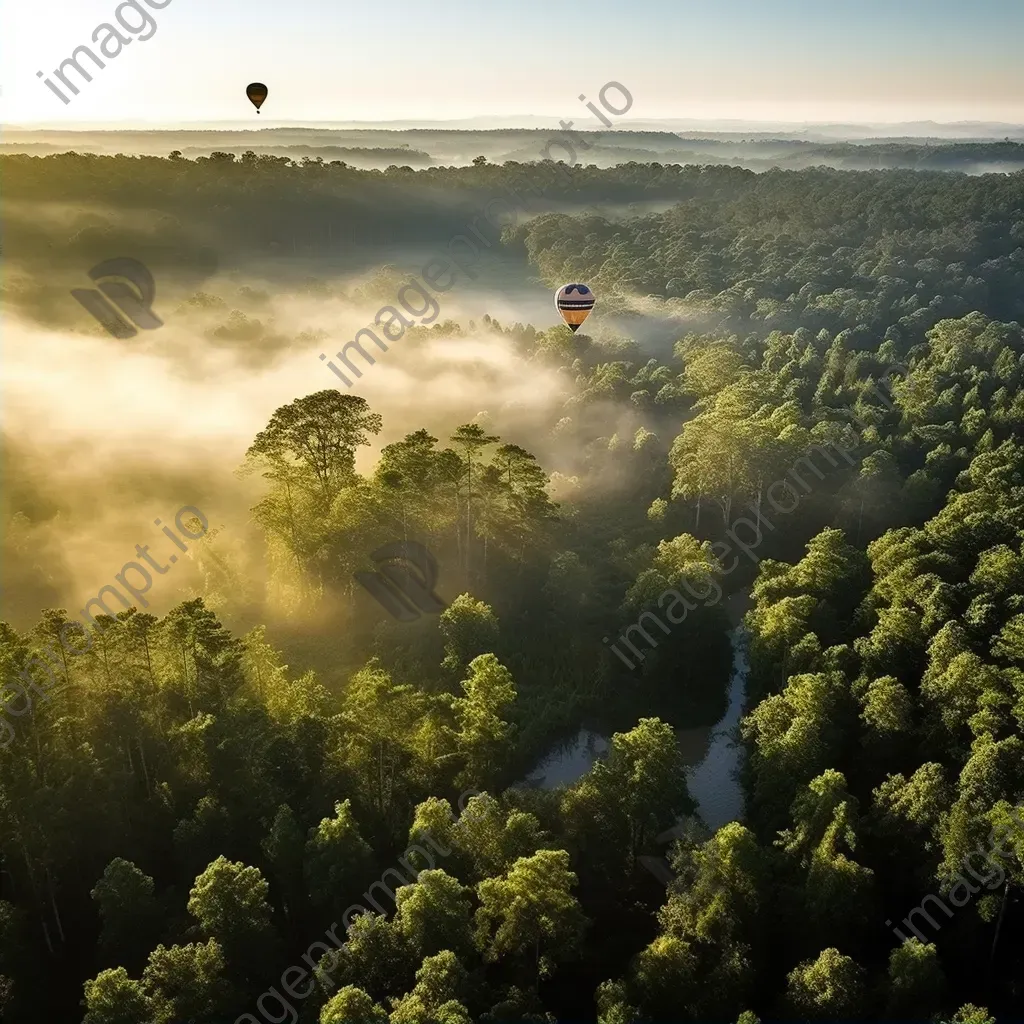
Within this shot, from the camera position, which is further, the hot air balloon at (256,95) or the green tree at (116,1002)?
the hot air balloon at (256,95)

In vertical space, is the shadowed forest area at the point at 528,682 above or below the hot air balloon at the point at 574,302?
below

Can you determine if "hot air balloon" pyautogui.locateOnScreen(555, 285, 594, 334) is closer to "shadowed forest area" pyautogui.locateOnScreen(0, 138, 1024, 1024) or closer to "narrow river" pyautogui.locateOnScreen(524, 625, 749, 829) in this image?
"shadowed forest area" pyautogui.locateOnScreen(0, 138, 1024, 1024)

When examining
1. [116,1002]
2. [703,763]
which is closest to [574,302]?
[703,763]

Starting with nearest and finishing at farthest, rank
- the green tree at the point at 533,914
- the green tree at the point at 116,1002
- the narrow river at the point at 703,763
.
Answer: the green tree at the point at 116,1002
the green tree at the point at 533,914
the narrow river at the point at 703,763

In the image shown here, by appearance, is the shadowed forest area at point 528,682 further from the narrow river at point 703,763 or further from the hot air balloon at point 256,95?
the hot air balloon at point 256,95

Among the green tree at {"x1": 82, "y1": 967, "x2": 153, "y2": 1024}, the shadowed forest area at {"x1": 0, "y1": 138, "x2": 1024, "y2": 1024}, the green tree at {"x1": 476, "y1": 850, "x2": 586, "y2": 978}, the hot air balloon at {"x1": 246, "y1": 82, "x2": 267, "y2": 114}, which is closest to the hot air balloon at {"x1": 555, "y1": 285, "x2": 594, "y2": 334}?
the shadowed forest area at {"x1": 0, "y1": 138, "x2": 1024, "y2": 1024}

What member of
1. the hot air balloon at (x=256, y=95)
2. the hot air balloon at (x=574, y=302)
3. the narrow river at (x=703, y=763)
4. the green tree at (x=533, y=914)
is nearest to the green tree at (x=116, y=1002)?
the green tree at (x=533, y=914)

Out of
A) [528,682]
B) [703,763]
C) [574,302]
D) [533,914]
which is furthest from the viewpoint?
[574,302]

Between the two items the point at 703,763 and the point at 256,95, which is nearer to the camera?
the point at 703,763

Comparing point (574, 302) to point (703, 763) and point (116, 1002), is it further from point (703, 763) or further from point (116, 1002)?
point (116, 1002)
